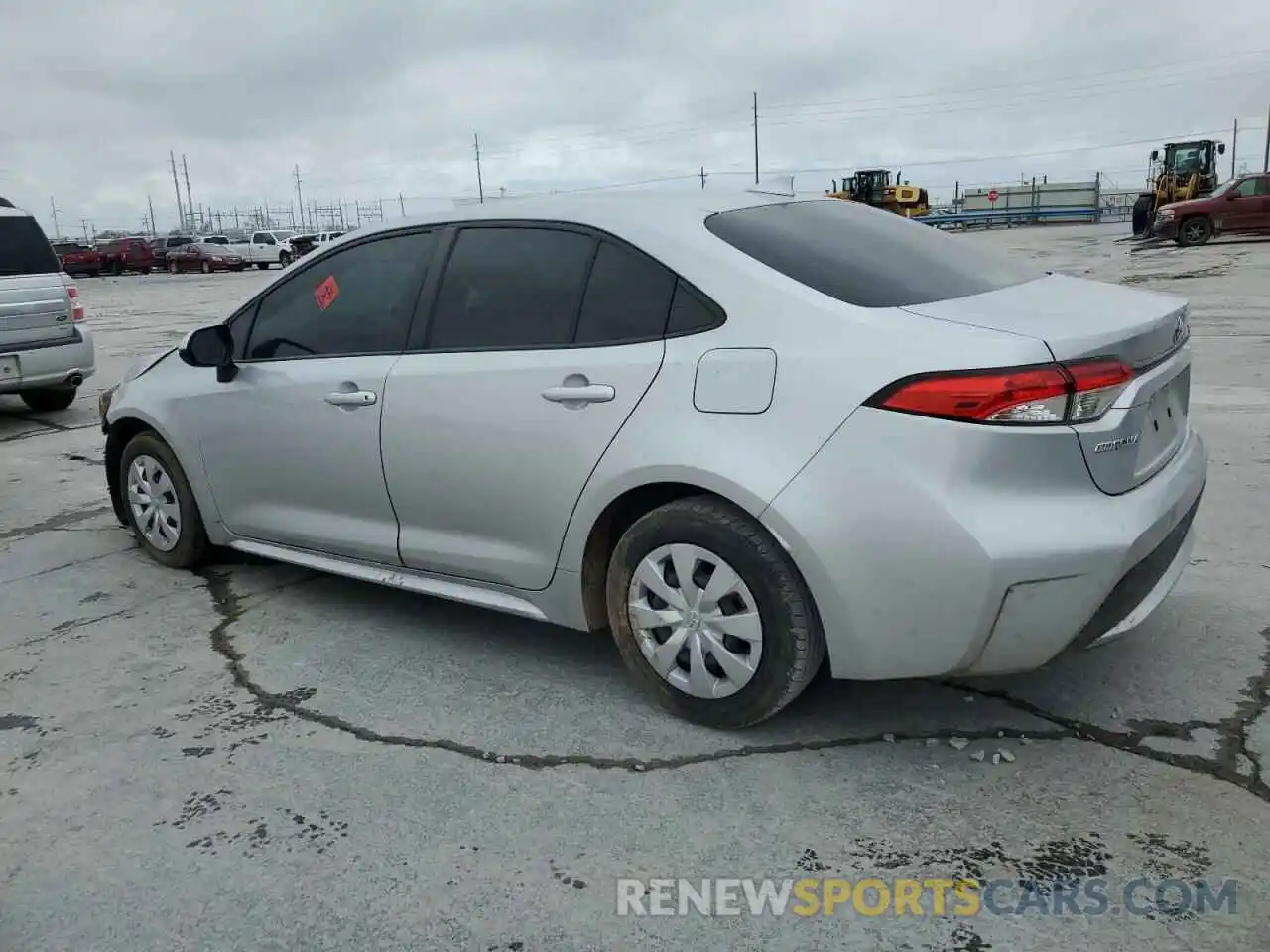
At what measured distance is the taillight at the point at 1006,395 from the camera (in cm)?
270

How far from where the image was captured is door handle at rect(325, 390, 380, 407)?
3.83 m

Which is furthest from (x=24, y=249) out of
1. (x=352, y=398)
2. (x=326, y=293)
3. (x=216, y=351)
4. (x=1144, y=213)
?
A: (x=1144, y=213)

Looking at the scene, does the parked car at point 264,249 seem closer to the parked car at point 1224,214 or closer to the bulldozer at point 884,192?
the bulldozer at point 884,192

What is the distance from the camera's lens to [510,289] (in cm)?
362

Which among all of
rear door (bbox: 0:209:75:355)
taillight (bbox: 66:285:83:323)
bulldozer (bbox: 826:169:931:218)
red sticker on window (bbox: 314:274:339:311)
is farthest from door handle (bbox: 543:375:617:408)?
bulldozer (bbox: 826:169:931:218)

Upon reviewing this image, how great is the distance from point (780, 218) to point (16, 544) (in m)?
4.28

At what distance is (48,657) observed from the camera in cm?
402

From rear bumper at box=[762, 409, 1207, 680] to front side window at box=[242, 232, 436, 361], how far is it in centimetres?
171

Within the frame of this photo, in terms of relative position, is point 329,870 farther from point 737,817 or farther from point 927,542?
point 927,542

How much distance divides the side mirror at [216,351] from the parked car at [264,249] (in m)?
44.9

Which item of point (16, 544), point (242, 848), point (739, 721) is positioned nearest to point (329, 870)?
point (242, 848)

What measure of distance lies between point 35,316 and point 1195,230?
1030 inches

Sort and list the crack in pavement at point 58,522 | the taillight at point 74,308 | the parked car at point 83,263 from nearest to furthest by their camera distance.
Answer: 1. the crack in pavement at point 58,522
2. the taillight at point 74,308
3. the parked car at point 83,263

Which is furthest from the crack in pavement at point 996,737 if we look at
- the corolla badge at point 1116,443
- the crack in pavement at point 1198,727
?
the corolla badge at point 1116,443
